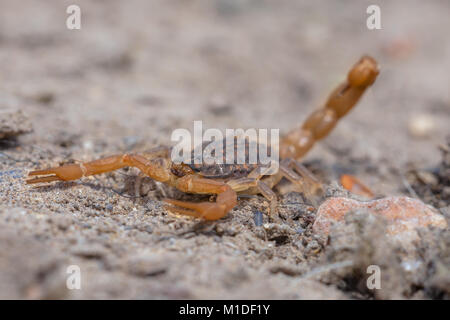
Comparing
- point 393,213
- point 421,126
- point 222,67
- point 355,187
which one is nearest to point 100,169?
point 393,213

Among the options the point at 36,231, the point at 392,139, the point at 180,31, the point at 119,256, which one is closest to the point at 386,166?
the point at 392,139

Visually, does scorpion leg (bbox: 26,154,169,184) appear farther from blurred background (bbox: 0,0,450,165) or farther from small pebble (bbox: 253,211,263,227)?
blurred background (bbox: 0,0,450,165)

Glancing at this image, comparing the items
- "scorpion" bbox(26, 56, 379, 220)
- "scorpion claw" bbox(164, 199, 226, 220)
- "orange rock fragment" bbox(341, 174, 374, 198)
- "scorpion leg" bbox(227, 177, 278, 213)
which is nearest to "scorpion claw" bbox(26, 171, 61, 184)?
"scorpion" bbox(26, 56, 379, 220)

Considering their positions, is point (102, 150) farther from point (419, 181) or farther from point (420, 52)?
point (420, 52)

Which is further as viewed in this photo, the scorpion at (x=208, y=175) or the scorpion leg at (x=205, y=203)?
the scorpion at (x=208, y=175)

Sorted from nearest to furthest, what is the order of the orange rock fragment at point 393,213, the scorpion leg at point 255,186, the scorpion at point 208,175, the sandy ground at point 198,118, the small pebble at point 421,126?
1. the sandy ground at point 198,118
2. the orange rock fragment at point 393,213
3. the scorpion at point 208,175
4. the scorpion leg at point 255,186
5. the small pebble at point 421,126

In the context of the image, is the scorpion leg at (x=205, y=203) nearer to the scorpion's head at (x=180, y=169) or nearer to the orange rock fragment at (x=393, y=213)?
the scorpion's head at (x=180, y=169)

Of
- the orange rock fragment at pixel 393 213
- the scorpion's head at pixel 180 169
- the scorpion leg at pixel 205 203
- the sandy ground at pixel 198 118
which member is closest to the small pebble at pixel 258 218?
the sandy ground at pixel 198 118
